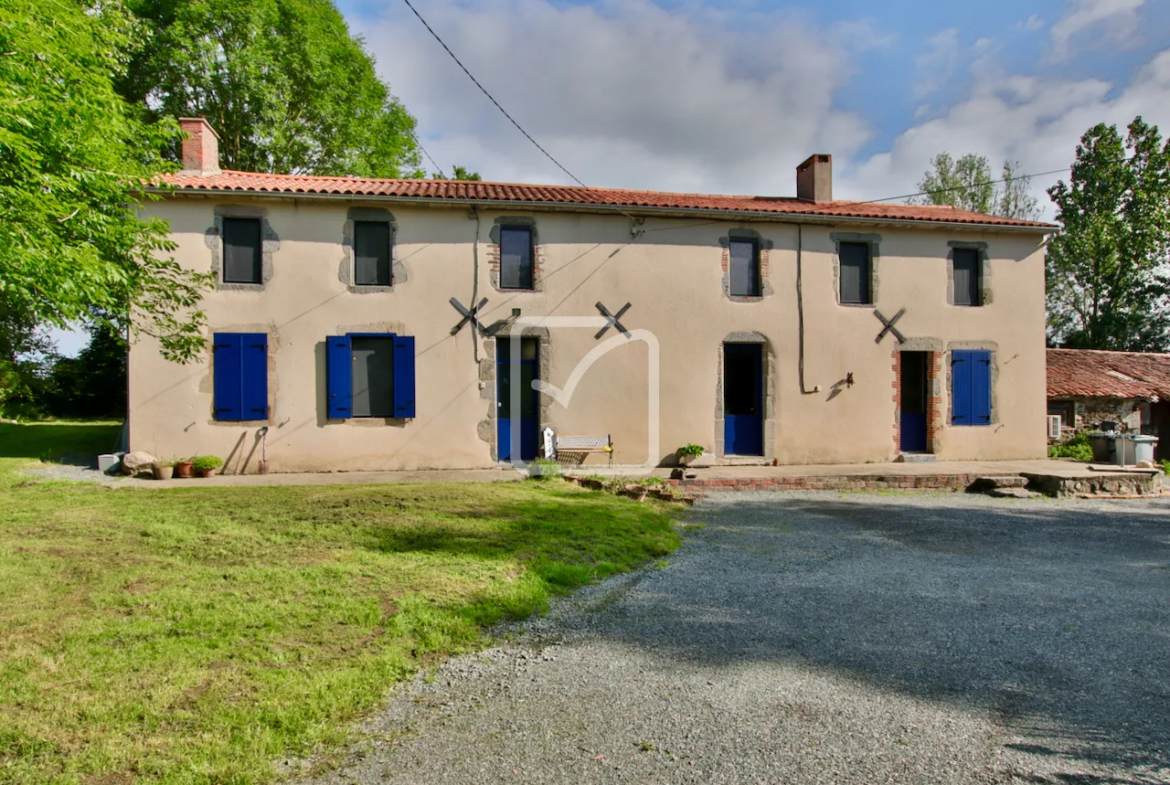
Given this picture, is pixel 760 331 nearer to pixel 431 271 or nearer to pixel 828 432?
pixel 828 432

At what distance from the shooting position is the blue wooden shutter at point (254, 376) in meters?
10.4

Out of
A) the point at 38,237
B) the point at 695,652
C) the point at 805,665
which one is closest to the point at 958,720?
the point at 805,665

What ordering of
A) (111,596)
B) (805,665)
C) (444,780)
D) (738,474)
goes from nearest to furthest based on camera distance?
(444,780), (805,665), (111,596), (738,474)

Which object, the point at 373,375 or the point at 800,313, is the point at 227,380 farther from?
the point at 800,313

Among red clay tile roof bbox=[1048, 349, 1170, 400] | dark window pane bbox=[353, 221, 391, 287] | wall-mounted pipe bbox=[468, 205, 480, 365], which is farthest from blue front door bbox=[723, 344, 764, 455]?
red clay tile roof bbox=[1048, 349, 1170, 400]

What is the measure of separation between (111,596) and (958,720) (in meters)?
4.56

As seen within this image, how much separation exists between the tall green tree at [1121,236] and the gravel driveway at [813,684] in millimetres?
25133

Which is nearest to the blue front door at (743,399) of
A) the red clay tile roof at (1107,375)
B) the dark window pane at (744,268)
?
the dark window pane at (744,268)

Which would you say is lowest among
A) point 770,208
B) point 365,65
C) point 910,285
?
point 910,285

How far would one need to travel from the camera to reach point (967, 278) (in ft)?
41.4

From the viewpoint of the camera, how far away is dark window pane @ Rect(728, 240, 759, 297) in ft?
38.9

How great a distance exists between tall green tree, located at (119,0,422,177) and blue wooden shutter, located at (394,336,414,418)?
384 inches

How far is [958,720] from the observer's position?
2.82 m

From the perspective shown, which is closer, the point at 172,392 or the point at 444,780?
the point at 444,780
